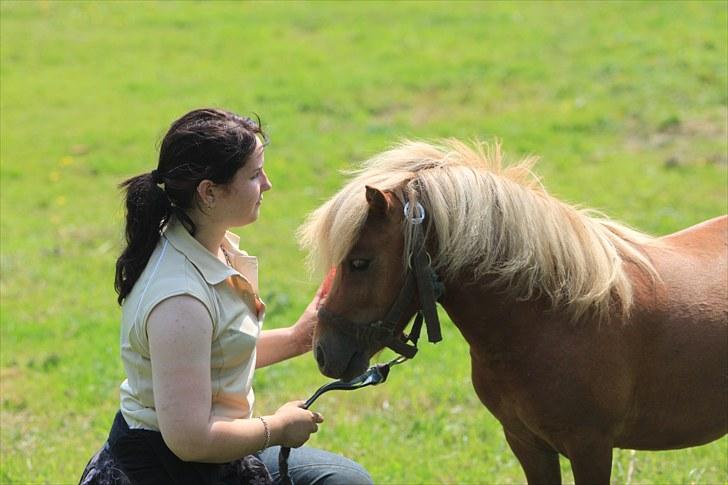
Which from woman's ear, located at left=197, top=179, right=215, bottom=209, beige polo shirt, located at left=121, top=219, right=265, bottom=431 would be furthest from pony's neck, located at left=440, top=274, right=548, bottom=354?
woman's ear, located at left=197, top=179, right=215, bottom=209

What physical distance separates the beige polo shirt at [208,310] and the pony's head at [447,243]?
0.88 ft

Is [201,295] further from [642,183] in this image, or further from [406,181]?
[642,183]

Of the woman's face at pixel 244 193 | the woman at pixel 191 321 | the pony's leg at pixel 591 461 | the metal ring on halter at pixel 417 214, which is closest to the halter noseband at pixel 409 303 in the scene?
the metal ring on halter at pixel 417 214

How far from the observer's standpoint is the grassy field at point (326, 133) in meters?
5.21

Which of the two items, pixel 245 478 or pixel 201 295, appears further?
pixel 245 478

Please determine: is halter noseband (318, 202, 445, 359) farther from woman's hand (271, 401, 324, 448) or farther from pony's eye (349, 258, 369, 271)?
woman's hand (271, 401, 324, 448)

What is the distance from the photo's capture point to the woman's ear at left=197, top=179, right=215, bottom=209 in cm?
279

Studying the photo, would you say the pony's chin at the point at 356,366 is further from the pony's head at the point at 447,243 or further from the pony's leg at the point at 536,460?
the pony's leg at the point at 536,460

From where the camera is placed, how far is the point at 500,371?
320 centimetres

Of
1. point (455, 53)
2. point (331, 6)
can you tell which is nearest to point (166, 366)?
point (455, 53)

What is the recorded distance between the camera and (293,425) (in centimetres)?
288

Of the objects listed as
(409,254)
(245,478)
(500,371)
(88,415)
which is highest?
(409,254)

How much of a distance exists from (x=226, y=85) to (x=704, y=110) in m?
5.47

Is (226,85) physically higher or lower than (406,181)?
lower
